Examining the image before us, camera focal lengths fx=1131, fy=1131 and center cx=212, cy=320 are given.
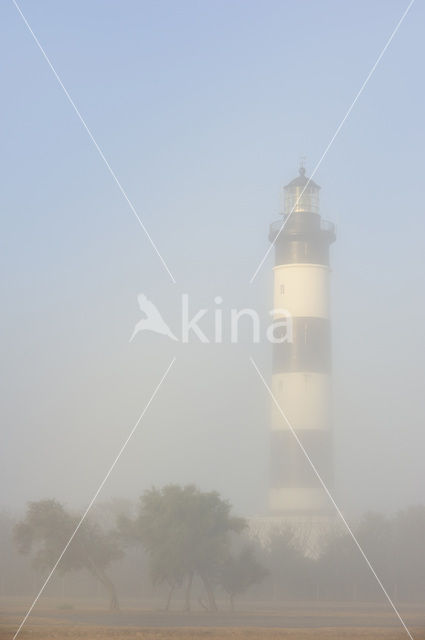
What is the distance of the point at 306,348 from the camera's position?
119ft

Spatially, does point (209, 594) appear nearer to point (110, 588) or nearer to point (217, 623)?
point (217, 623)

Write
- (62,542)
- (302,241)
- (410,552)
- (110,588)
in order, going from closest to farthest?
1. (110,588)
2. (62,542)
3. (410,552)
4. (302,241)

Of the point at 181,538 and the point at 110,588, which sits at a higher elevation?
the point at 181,538

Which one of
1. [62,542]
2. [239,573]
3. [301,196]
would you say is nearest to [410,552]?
[239,573]

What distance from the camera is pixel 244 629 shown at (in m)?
25.6

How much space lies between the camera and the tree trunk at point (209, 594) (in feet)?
94.1

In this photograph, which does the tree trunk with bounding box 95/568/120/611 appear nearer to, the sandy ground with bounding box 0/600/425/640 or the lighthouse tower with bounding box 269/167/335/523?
the sandy ground with bounding box 0/600/425/640

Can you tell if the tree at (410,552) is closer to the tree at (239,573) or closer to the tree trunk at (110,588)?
the tree at (239,573)

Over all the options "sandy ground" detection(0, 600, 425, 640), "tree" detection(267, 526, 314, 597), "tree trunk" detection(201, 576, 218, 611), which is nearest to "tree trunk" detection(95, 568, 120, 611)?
"sandy ground" detection(0, 600, 425, 640)

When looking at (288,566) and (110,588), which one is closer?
(110,588)

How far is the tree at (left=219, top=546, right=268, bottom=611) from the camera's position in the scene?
95.8 ft

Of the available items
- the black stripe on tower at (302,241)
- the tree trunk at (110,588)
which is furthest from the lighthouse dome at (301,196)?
the tree trunk at (110,588)

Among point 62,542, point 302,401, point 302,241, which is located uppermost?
point 302,241

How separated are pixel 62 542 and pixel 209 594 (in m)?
4.03
